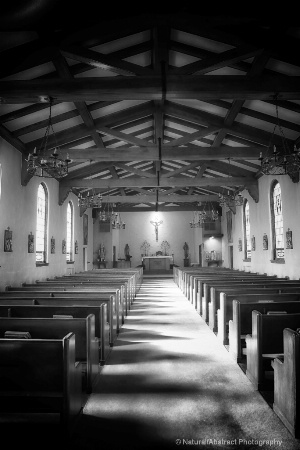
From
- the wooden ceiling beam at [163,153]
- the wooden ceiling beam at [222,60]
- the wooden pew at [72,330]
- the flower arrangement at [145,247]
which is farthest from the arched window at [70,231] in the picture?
the wooden pew at [72,330]

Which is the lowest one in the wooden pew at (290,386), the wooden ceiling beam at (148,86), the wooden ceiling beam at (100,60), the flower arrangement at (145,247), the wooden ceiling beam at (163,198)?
the wooden pew at (290,386)

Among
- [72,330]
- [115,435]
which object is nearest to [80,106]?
[72,330]

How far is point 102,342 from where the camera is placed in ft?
14.0

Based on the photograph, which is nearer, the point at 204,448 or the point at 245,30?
the point at 204,448

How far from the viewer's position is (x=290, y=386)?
2615 millimetres

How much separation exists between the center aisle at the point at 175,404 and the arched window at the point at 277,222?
615 cm

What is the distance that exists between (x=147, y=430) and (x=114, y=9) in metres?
5.19

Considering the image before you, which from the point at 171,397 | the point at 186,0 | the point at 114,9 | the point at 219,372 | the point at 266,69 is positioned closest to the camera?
the point at 171,397

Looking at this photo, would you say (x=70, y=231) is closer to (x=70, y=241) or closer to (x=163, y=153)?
(x=70, y=241)

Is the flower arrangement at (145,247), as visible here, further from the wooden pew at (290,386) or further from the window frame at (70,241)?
the wooden pew at (290,386)

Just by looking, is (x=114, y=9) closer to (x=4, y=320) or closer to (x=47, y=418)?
(x=4, y=320)

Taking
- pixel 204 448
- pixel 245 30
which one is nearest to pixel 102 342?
pixel 204 448

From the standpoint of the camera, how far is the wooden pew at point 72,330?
3.31 meters

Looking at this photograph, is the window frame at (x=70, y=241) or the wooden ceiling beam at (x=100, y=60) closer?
the wooden ceiling beam at (x=100, y=60)
